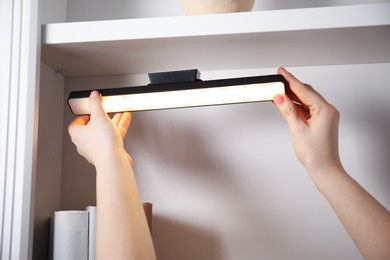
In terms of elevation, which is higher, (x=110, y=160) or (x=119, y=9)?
(x=119, y=9)

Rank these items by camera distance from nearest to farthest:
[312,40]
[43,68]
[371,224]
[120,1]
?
[371,224] → [312,40] → [43,68] → [120,1]

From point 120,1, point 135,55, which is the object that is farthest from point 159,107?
point 120,1

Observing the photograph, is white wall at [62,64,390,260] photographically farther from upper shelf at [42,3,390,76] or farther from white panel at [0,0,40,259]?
white panel at [0,0,40,259]

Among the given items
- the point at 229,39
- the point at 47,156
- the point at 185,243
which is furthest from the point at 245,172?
the point at 47,156

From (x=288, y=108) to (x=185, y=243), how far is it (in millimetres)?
415

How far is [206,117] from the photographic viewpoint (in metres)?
0.94

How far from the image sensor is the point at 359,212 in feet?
2.12

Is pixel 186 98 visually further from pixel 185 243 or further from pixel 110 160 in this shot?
pixel 185 243

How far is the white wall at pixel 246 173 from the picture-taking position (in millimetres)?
873

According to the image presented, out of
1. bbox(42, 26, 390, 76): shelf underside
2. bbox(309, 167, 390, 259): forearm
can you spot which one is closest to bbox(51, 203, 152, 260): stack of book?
bbox(42, 26, 390, 76): shelf underside

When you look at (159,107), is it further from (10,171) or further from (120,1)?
(120,1)

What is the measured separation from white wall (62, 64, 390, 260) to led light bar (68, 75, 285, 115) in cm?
22

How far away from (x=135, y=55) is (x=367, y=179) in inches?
23.9

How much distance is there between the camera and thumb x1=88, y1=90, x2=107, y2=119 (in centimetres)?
69
